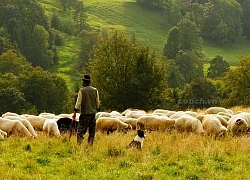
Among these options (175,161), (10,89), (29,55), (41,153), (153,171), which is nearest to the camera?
(153,171)

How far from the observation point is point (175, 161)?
439 inches

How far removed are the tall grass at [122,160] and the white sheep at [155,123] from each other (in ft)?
16.7

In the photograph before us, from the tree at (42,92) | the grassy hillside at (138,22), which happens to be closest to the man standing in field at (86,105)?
the tree at (42,92)

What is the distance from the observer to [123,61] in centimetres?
5312

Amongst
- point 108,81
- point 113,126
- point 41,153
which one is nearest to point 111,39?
point 108,81

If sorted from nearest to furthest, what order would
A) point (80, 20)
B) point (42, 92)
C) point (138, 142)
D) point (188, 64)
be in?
point (138, 142)
point (42, 92)
point (188, 64)
point (80, 20)

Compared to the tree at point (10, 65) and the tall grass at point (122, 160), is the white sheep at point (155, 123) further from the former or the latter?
the tree at point (10, 65)

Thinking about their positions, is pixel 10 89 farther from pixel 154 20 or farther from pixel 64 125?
pixel 154 20

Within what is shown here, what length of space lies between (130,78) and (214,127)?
35.6m

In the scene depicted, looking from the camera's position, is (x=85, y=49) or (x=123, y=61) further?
(x=85, y=49)

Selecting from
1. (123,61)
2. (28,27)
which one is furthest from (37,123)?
(28,27)

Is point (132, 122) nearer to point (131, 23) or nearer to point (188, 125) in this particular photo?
point (188, 125)

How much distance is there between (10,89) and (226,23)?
4639 inches

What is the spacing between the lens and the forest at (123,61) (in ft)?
172
